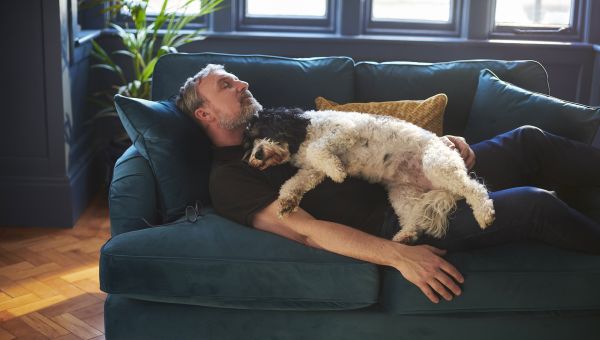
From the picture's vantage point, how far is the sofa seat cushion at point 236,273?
2318 mm

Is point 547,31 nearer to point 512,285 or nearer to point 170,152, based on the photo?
point 512,285

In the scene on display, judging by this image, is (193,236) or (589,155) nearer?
(193,236)

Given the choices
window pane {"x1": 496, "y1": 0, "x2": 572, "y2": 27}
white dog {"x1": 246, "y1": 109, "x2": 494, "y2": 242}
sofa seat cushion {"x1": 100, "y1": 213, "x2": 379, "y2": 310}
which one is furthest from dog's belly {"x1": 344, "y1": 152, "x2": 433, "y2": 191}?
window pane {"x1": 496, "y1": 0, "x2": 572, "y2": 27}

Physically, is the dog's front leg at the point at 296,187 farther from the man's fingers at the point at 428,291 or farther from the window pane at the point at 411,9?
the window pane at the point at 411,9

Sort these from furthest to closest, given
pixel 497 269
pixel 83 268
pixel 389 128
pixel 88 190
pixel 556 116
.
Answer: pixel 88 190 → pixel 83 268 → pixel 556 116 → pixel 389 128 → pixel 497 269

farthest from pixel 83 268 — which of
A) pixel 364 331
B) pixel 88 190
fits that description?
pixel 364 331

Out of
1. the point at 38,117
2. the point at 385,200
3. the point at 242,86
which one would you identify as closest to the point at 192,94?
the point at 242,86

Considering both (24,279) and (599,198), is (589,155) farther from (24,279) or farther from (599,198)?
(24,279)

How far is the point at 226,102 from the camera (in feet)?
8.86

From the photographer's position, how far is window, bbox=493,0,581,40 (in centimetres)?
466

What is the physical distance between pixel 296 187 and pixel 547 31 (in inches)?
112

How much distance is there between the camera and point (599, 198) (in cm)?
260

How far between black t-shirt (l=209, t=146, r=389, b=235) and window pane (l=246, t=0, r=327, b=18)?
2.28 metres

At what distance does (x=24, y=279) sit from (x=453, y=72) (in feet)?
6.61
